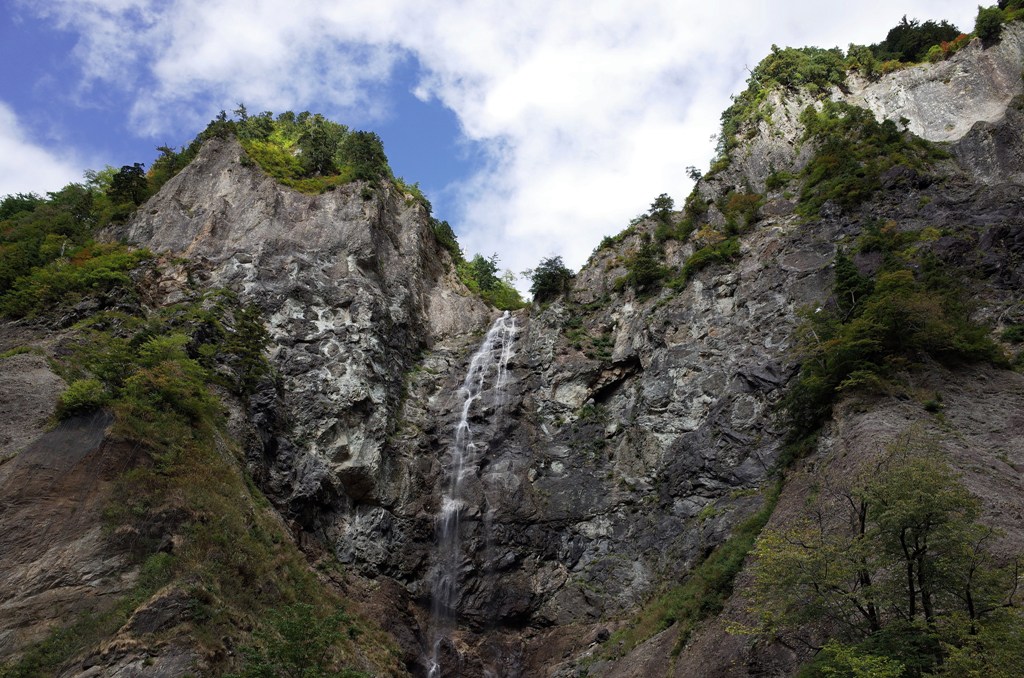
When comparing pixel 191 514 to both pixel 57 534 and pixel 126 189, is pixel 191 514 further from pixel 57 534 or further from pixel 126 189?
pixel 126 189

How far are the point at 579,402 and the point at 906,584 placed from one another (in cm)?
2221

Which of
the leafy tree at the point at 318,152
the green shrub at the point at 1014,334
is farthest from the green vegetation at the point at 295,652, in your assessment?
the leafy tree at the point at 318,152

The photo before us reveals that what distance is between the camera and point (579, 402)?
32562 millimetres

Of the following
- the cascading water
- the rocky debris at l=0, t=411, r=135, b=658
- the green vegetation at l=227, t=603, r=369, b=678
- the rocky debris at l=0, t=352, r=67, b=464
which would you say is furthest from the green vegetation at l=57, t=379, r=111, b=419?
the cascading water

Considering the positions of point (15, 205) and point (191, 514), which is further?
point (15, 205)

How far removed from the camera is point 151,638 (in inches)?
567

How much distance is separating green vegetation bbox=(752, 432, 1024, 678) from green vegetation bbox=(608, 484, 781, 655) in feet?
17.6

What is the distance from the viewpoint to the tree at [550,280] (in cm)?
4088

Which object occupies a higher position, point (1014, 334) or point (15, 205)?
point (15, 205)

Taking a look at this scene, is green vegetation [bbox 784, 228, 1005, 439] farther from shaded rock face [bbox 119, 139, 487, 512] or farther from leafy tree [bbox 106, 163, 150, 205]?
leafy tree [bbox 106, 163, 150, 205]

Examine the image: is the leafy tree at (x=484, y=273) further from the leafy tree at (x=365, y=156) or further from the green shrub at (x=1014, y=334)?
the green shrub at (x=1014, y=334)

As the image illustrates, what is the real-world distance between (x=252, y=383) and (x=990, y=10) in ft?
151

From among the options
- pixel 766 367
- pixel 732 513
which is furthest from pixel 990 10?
pixel 732 513

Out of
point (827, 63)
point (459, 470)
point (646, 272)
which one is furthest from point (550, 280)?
point (827, 63)
